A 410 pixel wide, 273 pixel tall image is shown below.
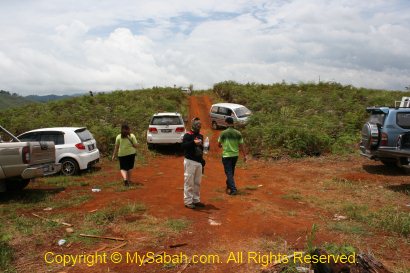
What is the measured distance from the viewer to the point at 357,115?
58.0 ft

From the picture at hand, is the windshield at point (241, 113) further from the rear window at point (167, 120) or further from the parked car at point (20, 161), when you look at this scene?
the parked car at point (20, 161)

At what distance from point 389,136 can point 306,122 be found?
6.58 m

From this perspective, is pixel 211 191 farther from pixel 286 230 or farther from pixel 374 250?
pixel 374 250

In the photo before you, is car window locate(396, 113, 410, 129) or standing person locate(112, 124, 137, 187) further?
car window locate(396, 113, 410, 129)

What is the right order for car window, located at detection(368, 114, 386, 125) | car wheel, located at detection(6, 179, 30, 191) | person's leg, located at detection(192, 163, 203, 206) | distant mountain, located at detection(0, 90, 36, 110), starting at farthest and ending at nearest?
distant mountain, located at detection(0, 90, 36, 110), car window, located at detection(368, 114, 386, 125), car wheel, located at detection(6, 179, 30, 191), person's leg, located at detection(192, 163, 203, 206)

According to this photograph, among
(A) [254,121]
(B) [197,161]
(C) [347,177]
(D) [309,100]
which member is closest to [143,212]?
(B) [197,161]

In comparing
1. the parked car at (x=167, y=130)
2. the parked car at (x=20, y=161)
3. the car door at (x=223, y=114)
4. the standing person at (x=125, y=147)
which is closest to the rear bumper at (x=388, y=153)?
the standing person at (x=125, y=147)

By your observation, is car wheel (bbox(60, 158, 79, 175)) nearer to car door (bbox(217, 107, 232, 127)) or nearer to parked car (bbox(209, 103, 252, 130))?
parked car (bbox(209, 103, 252, 130))

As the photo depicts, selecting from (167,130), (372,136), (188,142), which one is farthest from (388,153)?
(167,130)

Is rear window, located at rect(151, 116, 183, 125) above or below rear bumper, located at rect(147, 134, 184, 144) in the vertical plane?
above

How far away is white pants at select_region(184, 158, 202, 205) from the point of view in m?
7.78

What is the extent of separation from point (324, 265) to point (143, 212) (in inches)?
167

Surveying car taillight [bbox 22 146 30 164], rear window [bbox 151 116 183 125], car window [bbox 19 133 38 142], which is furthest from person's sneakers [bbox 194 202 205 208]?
rear window [bbox 151 116 183 125]

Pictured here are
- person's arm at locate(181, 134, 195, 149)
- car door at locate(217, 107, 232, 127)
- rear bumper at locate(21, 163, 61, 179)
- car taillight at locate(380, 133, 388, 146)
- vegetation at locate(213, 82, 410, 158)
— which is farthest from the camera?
car door at locate(217, 107, 232, 127)
